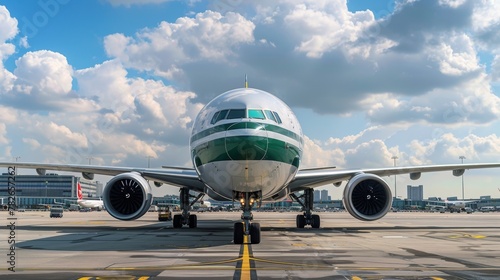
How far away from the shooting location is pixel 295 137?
720 inches

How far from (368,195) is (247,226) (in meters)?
7.21

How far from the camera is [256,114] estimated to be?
16.4 metres

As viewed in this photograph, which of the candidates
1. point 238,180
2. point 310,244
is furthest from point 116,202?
point 310,244

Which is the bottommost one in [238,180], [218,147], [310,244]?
[310,244]

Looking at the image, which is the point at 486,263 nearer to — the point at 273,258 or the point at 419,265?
the point at 419,265

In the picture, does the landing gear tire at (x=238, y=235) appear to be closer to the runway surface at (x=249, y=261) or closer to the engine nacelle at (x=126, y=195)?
the runway surface at (x=249, y=261)

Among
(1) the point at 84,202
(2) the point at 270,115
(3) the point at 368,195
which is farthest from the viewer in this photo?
(1) the point at 84,202

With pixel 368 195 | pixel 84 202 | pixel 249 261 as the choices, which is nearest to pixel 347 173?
pixel 368 195

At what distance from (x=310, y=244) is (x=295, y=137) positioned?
4048 millimetres

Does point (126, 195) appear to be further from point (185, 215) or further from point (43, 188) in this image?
point (43, 188)

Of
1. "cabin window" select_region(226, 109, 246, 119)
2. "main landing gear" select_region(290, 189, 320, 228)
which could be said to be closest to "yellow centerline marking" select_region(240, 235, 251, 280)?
"cabin window" select_region(226, 109, 246, 119)

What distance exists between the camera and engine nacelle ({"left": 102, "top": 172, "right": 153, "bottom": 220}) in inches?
818

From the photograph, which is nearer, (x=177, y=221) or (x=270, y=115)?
(x=270, y=115)

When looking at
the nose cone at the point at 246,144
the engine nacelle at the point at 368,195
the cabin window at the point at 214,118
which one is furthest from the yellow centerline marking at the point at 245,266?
the engine nacelle at the point at 368,195
